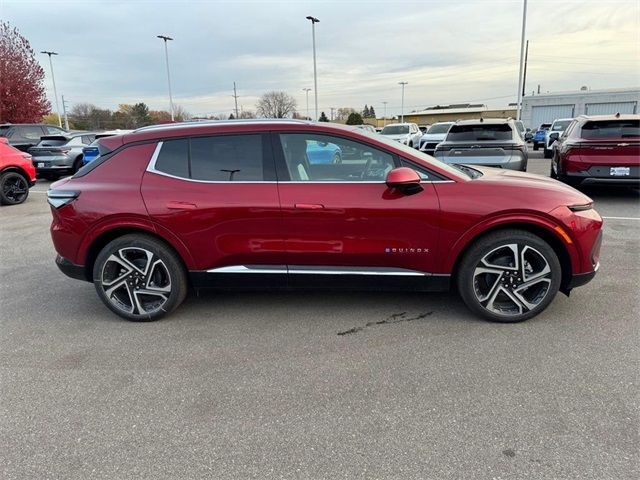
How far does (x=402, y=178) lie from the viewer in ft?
11.0

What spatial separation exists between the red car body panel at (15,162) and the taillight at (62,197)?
7.58 metres

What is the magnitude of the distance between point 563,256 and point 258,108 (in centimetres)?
6519

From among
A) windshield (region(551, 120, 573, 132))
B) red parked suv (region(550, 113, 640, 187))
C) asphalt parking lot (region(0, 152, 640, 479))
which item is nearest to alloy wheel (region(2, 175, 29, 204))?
asphalt parking lot (region(0, 152, 640, 479))

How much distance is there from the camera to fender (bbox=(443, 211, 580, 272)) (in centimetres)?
348

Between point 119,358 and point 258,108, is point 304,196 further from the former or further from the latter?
point 258,108

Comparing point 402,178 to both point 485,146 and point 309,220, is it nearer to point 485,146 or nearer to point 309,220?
point 309,220

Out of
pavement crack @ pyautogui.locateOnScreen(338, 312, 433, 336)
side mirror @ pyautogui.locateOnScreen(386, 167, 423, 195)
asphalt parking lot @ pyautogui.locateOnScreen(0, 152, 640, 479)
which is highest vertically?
side mirror @ pyautogui.locateOnScreen(386, 167, 423, 195)

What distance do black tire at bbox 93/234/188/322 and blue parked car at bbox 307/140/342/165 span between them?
4.72ft

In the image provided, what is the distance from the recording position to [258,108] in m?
64.9

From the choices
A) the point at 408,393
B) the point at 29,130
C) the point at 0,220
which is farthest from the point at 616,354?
the point at 29,130

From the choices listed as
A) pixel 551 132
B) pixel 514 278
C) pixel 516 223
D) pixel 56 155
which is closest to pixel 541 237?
pixel 516 223

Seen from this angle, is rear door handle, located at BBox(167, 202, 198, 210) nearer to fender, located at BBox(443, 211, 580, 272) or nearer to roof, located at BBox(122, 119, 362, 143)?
roof, located at BBox(122, 119, 362, 143)

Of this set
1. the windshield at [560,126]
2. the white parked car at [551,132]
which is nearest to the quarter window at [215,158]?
the white parked car at [551,132]

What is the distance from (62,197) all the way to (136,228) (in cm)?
71
